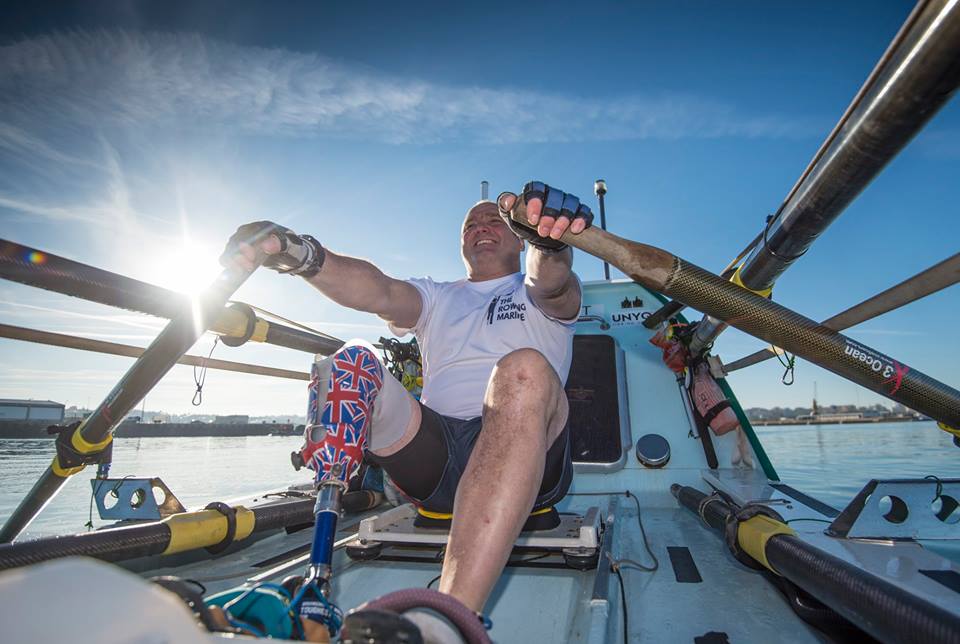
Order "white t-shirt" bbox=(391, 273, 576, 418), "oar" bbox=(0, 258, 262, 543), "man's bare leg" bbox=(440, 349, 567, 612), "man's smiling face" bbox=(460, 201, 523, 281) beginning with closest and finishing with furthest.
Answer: "man's bare leg" bbox=(440, 349, 567, 612) < "white t-shirt" bbox=(391, 273, 576, 418) < "oar" bbox=(0, 258, 262, 543) < "man's smiling face" bbox=(460, 201, 523, 281)

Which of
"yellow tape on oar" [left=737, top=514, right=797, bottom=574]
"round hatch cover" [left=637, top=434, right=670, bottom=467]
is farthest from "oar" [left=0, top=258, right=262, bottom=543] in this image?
"round hatch cover" [left=637, top=434, right=670, bottom=467]

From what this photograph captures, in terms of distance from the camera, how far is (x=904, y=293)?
1763mm

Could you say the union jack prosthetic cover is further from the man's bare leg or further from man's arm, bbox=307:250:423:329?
man's arm, bbox=307:250:423:329

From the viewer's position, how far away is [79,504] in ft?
11.2

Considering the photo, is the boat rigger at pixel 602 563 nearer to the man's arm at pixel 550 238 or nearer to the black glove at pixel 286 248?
the man's arm at pixel 550 238

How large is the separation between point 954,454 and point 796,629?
47.5ft

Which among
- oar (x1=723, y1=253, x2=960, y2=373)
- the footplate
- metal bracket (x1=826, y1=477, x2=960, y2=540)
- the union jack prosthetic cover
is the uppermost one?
oar (x1=723, y1=253, x2=960, y2=373)

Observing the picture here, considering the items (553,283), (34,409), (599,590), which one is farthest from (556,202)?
(34,409)

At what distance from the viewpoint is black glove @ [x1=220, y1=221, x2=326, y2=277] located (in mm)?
1569

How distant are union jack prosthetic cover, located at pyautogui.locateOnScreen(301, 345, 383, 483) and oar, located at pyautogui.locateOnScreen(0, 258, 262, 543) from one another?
0.82 meters

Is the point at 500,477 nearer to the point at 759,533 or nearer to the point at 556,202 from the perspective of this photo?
the point at 556,202

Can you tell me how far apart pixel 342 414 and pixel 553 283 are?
919 mm

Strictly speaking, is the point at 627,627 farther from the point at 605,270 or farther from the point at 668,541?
the point at 605,270

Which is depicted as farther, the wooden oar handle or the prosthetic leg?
the wooden oar handle
